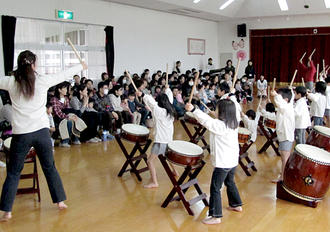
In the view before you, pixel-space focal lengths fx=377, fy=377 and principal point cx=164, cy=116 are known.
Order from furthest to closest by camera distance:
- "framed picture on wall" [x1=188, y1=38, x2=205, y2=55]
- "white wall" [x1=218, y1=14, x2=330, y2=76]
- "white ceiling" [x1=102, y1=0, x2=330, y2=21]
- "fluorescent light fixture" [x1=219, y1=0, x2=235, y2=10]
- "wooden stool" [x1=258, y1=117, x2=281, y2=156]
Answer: "white wall" [x1=218, y1=14, x2=330, y2=76], "framed picture on wall" [x1=188, y1=38, x2=205, y2=55], "fluorescent light fixture" [x1=219, y1=0, x2=235, y2=10], "white ceiling" [x1=102, y1=0, x2=330, y2=21], "wooden stool" [x1=258, y1=117, x2=281, y2=156]

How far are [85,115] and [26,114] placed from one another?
3338mm

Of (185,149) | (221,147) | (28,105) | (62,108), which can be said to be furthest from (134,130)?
(62,108)

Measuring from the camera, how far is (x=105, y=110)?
6.77 m

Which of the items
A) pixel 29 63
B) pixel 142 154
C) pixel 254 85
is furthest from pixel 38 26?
pixel 254 85

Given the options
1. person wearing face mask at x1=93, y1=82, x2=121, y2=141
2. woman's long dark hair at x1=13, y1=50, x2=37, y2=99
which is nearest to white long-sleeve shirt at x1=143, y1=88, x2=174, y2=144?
woman's long dark hair at x1=13, y1=50, x2=37, y2=99

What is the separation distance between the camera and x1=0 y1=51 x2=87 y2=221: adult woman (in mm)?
3043

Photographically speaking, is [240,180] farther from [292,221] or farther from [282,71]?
[282,71]

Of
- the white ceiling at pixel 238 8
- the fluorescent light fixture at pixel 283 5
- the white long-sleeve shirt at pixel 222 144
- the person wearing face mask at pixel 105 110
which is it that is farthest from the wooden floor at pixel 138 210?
the fluorescent light fixture at pixel 283 5

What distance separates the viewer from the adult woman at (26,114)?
304cm

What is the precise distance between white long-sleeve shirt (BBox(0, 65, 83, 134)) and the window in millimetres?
4893

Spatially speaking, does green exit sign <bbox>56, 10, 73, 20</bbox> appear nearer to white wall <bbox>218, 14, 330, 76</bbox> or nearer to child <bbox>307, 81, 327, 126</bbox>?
child <bbox>307, 81, 327, 126</bbox>

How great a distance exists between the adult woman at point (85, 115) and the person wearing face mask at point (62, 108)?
0.15 meters

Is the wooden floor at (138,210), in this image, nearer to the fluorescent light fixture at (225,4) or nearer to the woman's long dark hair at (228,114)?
the woman's long dark hair at (228,114)

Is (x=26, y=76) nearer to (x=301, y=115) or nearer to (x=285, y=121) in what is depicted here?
(x=285, y=121)
